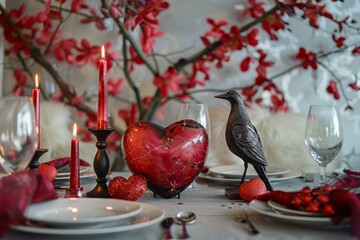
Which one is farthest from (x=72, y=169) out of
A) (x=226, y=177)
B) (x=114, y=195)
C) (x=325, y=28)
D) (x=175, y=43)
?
(x=325, y=28)

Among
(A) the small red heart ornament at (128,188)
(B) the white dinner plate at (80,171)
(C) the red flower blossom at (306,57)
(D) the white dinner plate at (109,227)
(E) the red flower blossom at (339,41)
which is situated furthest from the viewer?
(C) the red flower blossom at (306,57)

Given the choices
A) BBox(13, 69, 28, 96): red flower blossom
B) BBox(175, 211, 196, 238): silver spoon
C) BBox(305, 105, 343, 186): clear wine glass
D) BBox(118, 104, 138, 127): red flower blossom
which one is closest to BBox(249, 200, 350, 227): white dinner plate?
BBox(175, 211, 196, 238): silver spoon

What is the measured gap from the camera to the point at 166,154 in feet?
4.02

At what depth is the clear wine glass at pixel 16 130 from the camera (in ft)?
3.20

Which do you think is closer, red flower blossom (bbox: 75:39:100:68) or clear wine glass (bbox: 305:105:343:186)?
clear wine glass (bbox: 305:105:343:186)

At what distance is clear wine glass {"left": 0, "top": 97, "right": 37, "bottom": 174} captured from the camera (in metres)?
0.97

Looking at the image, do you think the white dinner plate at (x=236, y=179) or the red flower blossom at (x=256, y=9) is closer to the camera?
the white dinner plate at (x=236, y=179)

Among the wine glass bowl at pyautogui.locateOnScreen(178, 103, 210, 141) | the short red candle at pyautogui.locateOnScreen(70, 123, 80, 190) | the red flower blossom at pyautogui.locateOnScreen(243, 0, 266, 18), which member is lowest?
the short red candle at pyautogui.locateOnScreen(70, 123, 80, 190)

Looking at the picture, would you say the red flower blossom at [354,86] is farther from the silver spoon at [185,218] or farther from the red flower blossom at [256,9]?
the silver spoon at [185,218]

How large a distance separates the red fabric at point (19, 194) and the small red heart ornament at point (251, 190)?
1.47 feet

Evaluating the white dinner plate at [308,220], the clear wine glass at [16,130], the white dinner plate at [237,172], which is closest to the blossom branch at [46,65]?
the white dinner plate at [237,172]

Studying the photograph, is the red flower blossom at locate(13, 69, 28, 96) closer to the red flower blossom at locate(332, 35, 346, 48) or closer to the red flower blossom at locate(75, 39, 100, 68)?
the red flower blossom at locate(75, 39, 100, 68)

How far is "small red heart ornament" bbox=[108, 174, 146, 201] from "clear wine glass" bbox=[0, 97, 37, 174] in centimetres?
25

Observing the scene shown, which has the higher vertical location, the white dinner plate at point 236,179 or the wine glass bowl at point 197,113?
the wine glass bowl at point 197,113
